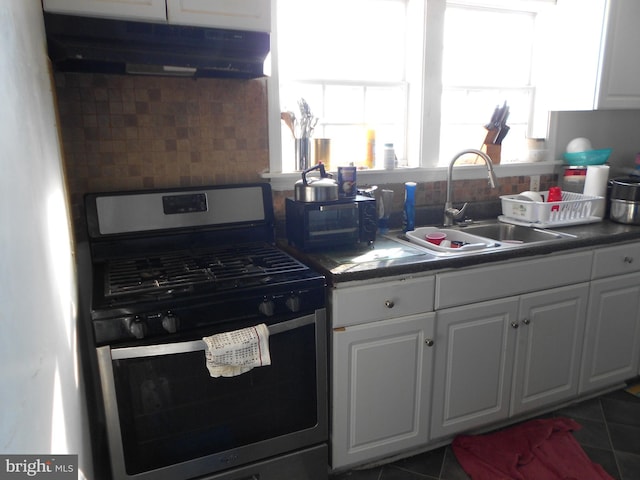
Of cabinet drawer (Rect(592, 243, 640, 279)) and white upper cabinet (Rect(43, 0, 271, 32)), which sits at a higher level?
white upper cabinet (Rect(43, 0, 271, 32))

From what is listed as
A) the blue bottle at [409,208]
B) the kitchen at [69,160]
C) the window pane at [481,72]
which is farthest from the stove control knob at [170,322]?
the window pane at [481,72]

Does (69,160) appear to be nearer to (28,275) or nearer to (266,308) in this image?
(266,308)

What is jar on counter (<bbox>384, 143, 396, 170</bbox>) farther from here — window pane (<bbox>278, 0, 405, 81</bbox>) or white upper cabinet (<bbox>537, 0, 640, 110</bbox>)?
white upper cabinet (<bbox>537, 0, 640, 110</bbox>)

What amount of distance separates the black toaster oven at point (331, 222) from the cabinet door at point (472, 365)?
0.47 meters

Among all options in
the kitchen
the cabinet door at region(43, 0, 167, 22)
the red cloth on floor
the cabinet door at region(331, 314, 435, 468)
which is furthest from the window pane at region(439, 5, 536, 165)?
the cabinet door at region(43, 0, 167, 22)

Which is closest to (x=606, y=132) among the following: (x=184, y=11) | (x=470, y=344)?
(x=470, y=344)

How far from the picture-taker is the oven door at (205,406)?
1.44 m

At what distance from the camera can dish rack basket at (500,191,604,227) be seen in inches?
94.8

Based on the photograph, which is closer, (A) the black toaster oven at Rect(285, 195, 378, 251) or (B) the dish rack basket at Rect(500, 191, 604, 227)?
(A) the black toaster oven at Rect(285, 195, 378, 251)

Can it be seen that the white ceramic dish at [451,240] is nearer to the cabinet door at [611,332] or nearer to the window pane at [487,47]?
the cabinet door at [611,332]

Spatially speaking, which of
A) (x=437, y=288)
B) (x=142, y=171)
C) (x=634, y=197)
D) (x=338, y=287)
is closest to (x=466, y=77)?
(x=634, y=197)

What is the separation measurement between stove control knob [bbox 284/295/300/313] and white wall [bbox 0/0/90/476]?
637 mm

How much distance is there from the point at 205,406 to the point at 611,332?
77.3 inches

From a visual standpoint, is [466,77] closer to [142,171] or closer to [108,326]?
[142,171]
